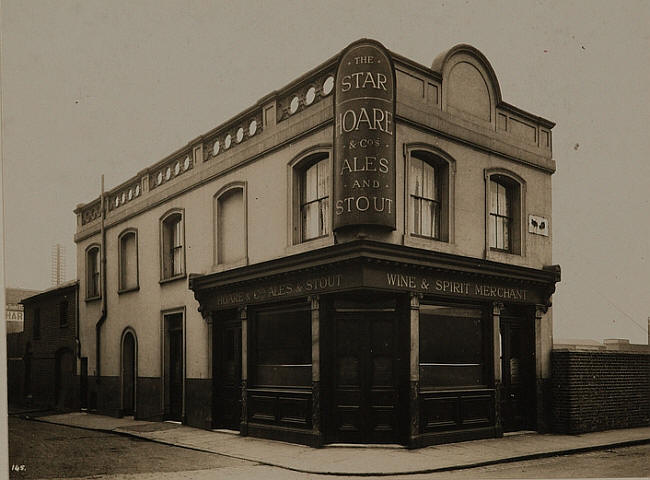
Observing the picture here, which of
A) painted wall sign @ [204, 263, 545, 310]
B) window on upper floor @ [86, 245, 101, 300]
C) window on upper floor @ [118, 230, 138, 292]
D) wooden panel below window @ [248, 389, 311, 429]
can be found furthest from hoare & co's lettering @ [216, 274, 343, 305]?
window on upper floor @ [86, 245, 101, 300]

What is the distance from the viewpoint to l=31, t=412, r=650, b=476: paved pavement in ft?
33.2

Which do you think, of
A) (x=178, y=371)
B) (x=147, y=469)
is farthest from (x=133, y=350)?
(x=147, y=469)

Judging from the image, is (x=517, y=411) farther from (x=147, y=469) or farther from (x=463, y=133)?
(x=147, y=469)

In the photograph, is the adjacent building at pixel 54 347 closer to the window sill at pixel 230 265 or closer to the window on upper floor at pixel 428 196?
the window sill at pixel 230 265

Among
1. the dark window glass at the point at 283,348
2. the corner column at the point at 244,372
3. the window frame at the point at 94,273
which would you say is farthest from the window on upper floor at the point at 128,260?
the dark window glass at the point at 283,348

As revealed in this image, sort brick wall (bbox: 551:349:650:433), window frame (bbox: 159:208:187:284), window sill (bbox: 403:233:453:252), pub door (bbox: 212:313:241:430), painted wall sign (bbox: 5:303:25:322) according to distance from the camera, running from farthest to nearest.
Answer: window frame (bbox: 159:208:187:284) < painted wall sign (bbox: 5:303:25:322) < pub door (bbox: 212:313:241:430) < brick wall (bbox: 551:349:650:433) < window sill (bbox: 403:233:453:252)

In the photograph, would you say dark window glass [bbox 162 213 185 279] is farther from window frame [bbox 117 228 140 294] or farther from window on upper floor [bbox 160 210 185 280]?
window frame [bbox 117 228 140 294]

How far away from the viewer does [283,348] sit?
1280 centimetres

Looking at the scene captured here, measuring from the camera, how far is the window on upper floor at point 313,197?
12.2 m

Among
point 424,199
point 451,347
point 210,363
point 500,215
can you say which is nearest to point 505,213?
point 500,215

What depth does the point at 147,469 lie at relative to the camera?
406 inches

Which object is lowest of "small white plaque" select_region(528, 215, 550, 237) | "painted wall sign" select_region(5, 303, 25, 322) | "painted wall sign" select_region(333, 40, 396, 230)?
"painted wall sign" select_region(5, 303, 25, 322)

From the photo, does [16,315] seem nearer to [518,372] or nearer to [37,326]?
[37,326]

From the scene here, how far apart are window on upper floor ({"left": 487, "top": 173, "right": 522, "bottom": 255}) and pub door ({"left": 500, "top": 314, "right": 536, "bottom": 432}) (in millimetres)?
1437
